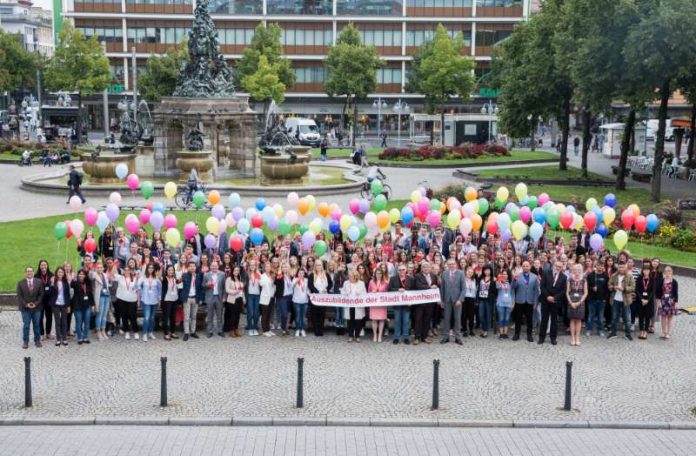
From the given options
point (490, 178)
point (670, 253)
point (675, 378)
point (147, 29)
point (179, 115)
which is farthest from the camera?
point (147, 29)

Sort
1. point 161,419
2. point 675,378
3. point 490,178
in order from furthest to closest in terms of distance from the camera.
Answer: point 490,178, point 675,378, point 161,419

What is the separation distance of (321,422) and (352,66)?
69617mm

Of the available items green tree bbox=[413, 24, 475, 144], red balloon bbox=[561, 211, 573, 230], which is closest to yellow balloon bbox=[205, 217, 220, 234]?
red balloon bbox=[561, 211, 573, 230]

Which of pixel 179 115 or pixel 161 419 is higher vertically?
pixel 179 115

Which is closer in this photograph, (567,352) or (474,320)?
(567,352)

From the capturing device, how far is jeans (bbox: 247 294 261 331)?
18.5 meters

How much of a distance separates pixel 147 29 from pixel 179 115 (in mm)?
54566

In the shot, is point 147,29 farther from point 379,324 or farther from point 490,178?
point 379,324

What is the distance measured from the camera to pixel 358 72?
81.8 meters

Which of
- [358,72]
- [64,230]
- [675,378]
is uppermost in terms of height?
[358,72]

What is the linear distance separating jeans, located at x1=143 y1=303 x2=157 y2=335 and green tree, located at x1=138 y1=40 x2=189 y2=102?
67.0 meters

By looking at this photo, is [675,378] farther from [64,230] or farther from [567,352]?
[64,230]

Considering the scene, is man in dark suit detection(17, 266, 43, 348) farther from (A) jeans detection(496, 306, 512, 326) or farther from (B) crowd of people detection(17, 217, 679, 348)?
(A) jeans detection(496, 306, 512, 326)

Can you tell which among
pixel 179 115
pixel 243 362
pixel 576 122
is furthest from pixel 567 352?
pixel 576 122
